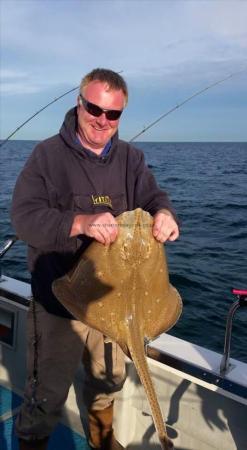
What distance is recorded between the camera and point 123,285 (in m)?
2.70

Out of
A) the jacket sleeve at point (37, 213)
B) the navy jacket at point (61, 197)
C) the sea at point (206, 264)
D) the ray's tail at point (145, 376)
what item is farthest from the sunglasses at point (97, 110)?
the sea at point (206, 264)

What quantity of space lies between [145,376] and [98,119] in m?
1.66

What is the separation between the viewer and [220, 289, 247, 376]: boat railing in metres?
3.11

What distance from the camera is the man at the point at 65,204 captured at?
2975 mm

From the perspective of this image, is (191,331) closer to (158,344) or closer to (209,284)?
(209,284)

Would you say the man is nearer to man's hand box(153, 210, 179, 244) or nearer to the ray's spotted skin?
man's hand box(153, 210, 179, 244)

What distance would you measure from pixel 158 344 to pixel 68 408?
1334mm

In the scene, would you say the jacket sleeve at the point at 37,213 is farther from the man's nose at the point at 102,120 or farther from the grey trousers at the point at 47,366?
the grey trousers at the point at 47,366

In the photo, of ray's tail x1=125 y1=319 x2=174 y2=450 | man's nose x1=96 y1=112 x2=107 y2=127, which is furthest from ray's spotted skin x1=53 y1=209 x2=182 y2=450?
man's nose x1=96 y1=112 x2=107 y2=127

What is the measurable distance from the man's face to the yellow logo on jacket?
34 cm

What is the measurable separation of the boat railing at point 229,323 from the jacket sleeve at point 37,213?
4.07 feet

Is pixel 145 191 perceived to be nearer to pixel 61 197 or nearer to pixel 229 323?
pixel 61 197

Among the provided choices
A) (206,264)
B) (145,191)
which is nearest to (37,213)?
(145,191)

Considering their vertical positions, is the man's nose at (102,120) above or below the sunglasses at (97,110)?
below
